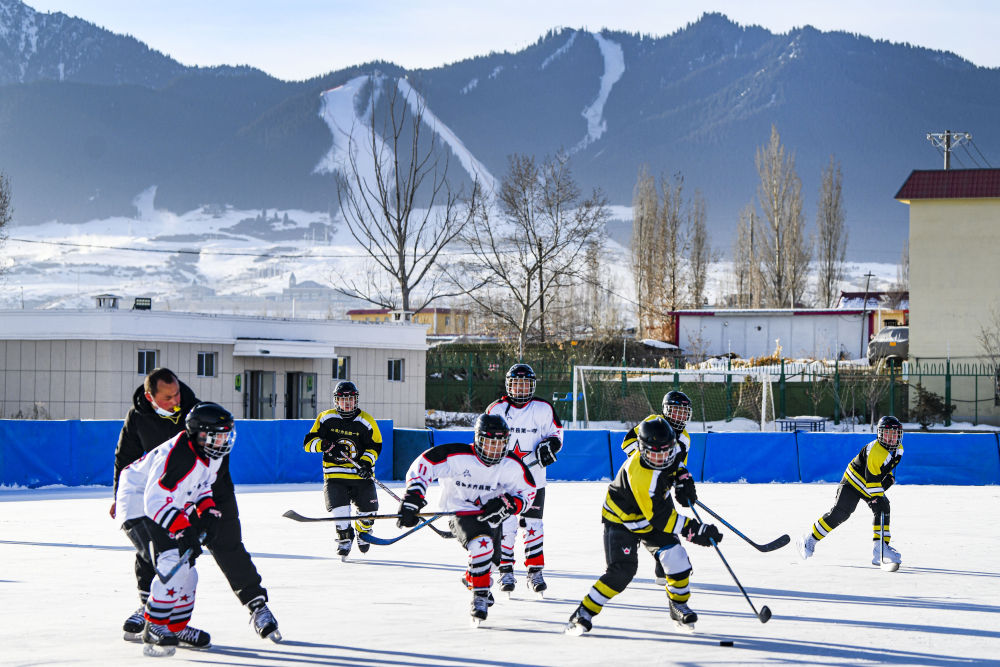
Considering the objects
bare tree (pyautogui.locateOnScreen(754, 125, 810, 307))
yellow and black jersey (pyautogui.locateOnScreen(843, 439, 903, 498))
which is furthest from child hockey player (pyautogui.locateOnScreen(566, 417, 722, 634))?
bare tree (pyautogui.locateOnScreen(754, 125, 810, 307))

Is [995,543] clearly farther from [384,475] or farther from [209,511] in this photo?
[384,475]

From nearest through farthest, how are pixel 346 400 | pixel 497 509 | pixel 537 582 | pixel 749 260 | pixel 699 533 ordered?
pixel 699 533 < pixel 497 509 < pixel 537 582 < pixel 346 400 < pixel 749 260

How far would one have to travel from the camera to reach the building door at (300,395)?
1407 inches

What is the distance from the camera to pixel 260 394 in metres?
34.9

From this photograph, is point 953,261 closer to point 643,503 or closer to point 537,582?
point 537,582

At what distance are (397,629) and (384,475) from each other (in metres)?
16.0

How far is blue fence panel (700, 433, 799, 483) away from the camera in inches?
950

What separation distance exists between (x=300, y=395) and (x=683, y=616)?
28.7m

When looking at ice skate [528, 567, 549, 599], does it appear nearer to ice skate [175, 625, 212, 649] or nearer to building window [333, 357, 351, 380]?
ice skate [175, 625, 212, 649]

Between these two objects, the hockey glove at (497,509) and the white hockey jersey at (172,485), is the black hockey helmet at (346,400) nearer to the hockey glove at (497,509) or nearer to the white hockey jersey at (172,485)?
the hockey glove at (497,509)

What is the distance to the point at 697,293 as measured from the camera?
87062 millimetres

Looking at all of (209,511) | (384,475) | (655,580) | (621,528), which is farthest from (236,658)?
(384,475)

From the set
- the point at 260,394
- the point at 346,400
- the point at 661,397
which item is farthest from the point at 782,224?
the point at 346,400

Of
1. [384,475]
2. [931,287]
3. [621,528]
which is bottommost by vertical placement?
[384,475]
